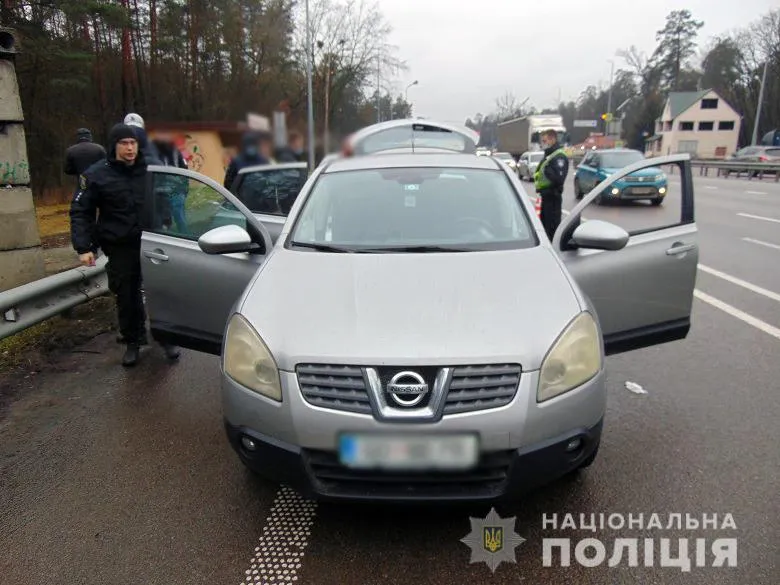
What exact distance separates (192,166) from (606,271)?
11.5 feet

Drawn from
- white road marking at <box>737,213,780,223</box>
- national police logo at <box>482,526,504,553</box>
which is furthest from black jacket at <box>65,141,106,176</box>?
white road marking at <box>737,213,780,223</box>

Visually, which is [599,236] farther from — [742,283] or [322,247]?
[742,283]

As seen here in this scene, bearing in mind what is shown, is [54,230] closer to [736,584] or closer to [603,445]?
[603,445]

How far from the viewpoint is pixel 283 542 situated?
7.97ft

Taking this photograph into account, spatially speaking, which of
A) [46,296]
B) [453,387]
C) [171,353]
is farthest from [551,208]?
[453,387]

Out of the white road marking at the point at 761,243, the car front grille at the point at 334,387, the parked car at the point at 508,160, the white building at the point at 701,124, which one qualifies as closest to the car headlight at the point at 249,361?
the car front grille at the point at 334,387

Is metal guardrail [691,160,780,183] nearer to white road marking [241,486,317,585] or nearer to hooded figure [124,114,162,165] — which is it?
hooded figure [124,114,162,165]

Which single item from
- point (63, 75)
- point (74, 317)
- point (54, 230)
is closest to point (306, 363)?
point (74, 317)

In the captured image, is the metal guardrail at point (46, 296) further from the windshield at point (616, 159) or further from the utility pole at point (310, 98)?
the windshield at point (616, 159)

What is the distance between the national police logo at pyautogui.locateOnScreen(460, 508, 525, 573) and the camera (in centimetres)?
232

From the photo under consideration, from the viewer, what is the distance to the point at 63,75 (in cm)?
1404

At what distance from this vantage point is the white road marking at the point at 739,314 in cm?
511

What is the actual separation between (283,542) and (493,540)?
35.4 inches

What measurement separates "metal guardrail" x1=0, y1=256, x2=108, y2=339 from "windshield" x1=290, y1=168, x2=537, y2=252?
2.52 metres
